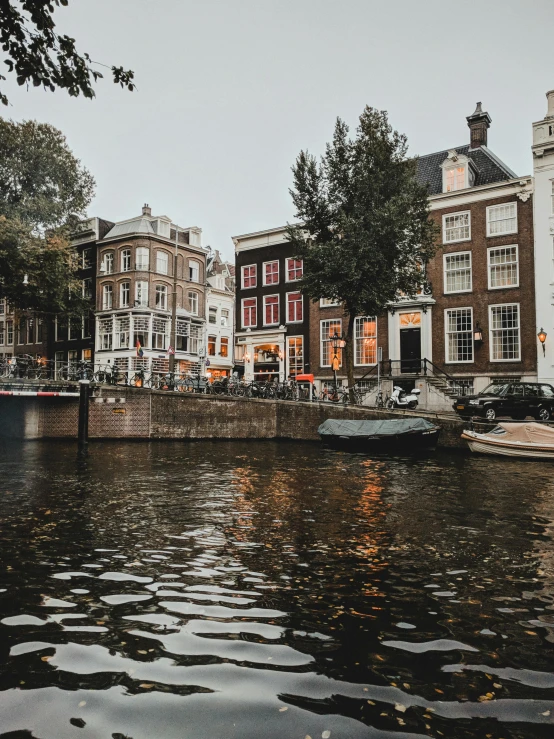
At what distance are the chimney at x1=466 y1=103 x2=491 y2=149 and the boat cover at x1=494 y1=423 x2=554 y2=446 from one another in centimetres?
2275

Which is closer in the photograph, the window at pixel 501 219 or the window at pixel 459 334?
the window at pixel 501 219

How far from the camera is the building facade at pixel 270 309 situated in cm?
3869

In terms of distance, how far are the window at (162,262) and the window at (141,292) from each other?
7.15ft

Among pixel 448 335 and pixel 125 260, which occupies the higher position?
pixel 125 260

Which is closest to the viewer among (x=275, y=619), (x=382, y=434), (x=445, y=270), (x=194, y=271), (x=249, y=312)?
(x=275, y=619)

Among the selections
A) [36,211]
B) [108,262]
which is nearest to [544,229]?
[36,211]

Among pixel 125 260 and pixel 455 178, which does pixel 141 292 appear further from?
pixel 455 178

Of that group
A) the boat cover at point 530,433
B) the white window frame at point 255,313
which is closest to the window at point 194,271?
the white window frame at point 255,313

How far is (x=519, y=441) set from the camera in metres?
19.8

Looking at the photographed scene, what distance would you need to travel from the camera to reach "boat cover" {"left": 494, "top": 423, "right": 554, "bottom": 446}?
19312mm

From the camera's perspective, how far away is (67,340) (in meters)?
49.3

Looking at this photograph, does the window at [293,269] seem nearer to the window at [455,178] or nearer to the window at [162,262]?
the window at [455,178]

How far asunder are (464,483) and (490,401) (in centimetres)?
1082

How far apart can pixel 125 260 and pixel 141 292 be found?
3.67 metres
